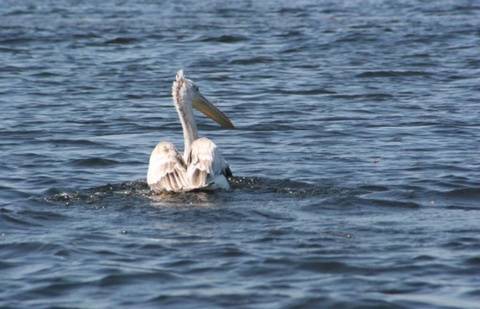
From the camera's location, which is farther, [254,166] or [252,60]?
[252,60]

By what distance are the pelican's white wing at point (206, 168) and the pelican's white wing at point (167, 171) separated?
0.09 m

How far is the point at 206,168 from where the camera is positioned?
1045 cm

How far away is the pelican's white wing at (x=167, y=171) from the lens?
1058 cm

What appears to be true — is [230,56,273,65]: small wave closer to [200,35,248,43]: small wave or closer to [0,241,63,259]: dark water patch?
[200,35,248,43]: small wave

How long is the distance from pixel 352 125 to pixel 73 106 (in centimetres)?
396

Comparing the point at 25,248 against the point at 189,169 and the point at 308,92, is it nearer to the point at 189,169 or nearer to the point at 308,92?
the point at 189,169

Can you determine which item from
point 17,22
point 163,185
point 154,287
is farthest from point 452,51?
point 154,287

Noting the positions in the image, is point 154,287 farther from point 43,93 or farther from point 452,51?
point 452,51

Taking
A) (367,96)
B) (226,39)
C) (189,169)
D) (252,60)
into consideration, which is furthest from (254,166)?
(226,39)

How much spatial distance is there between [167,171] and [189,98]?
1.50 meters

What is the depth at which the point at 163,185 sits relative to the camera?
418 inches

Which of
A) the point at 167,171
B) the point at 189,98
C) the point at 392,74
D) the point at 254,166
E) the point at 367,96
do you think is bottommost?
the point at 392,74

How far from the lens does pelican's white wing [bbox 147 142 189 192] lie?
10578 mm

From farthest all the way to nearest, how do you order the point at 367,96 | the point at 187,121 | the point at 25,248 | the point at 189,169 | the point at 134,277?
the point at 367,96
the point at 187,121
the point at 189,169
the point at 25,248
the point at 134,277
